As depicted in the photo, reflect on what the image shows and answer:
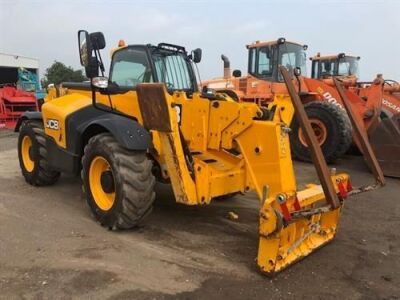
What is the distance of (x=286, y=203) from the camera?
3.88m

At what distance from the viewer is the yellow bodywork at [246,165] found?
12.8 feet

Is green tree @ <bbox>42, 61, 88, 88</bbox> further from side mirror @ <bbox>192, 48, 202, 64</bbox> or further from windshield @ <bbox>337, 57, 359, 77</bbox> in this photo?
side mirror @ <bbox>192, 48, 202, 64</bbox>

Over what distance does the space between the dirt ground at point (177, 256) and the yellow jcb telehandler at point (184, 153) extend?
251 mm

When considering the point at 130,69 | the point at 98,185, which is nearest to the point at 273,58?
the point at 130,69

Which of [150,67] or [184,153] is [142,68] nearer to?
[150,67]

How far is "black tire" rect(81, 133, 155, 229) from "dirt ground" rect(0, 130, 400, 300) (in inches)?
7.8

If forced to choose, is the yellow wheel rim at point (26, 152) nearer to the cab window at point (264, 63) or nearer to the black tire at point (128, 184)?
the black tire at point (128, 184)

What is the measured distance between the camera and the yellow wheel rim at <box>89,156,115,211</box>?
518 centimetres

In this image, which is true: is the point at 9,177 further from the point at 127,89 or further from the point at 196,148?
the point at 196,148

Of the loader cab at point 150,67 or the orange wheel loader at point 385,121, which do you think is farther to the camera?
the orange wheel loader at point 385,121

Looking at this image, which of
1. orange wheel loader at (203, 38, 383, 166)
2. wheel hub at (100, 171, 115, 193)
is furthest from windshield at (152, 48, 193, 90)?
wheel hub at (100, 171, 115, 193)

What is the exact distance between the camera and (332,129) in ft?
30.4

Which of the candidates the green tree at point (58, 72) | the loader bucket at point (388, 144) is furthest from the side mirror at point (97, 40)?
the green tree at point (58, 72)

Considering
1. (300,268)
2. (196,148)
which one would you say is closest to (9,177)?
(196,148)
